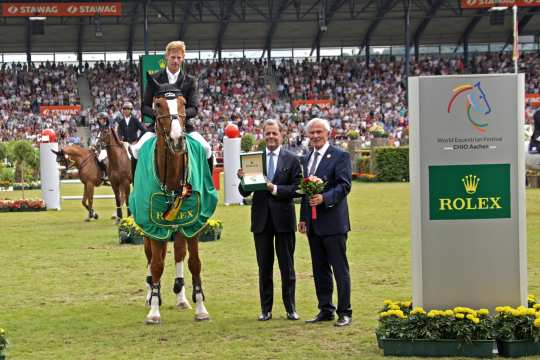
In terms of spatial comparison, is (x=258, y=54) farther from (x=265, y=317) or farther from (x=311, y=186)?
(x=311, y=186)

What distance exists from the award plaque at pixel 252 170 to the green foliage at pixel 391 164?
27.3 meters

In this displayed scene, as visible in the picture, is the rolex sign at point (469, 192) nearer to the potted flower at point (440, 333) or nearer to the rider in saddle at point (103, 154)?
the potted flower at point (440, 333)

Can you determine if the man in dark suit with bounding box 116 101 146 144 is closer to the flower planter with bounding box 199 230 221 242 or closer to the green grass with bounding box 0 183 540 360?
the green grass with bounding box 0 183 540 360

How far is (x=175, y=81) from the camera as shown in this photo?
9.73 m

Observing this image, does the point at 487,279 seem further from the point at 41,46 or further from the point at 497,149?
the point at 41,46

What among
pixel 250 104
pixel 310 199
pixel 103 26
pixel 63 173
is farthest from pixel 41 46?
pixel 310 199

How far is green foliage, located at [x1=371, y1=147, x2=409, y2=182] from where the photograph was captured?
36.0 metres

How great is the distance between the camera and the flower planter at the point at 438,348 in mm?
7211

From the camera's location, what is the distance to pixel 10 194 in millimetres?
32812

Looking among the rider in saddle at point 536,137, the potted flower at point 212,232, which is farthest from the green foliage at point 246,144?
the potted flower at point 212,232

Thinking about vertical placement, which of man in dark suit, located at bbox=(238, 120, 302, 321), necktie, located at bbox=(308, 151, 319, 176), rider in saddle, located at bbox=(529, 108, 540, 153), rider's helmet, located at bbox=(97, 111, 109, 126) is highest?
rider's helmet, located at bbox=(97, 111, 109, 126)

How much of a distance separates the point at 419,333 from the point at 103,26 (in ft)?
171

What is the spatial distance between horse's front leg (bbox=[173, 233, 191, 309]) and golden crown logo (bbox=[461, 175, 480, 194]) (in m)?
3.06

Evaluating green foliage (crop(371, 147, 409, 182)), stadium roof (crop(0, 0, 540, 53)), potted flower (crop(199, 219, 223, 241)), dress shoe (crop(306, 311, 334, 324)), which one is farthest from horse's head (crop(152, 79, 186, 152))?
stadium roof (crop(0, 0, 540, 53))
